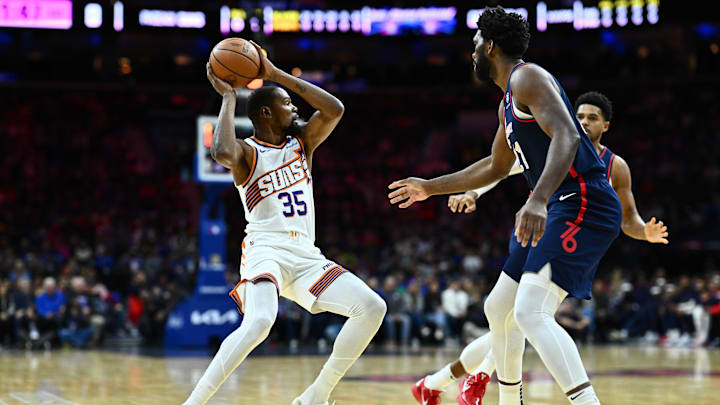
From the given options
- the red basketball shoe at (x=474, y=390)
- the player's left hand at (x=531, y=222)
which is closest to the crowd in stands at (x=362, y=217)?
the red basketball shoe at (x=474, y=390)

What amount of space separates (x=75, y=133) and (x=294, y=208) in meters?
20.5

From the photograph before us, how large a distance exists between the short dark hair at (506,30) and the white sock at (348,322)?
1518mm

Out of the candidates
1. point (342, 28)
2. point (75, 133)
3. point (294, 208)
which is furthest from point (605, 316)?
point (75, 133)

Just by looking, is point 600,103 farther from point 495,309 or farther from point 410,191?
point 495,309

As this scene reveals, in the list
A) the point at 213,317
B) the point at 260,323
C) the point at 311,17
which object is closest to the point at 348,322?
the point at 260,323

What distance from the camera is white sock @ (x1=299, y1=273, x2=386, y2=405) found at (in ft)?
15.7

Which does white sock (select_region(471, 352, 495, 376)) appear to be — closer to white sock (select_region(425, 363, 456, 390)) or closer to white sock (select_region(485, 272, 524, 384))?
white sock (select_region(425, 363, 456, 390))

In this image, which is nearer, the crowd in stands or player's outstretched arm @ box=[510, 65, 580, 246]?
player's outstretched arm @ box=[510, 65, 580, 246]

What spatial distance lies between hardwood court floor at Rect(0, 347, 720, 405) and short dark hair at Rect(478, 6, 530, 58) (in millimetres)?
2963

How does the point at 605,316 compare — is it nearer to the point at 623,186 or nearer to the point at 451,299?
the point at 451,299

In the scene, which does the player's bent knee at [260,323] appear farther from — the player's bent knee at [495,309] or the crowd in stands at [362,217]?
the crowd in stands at [362,217]

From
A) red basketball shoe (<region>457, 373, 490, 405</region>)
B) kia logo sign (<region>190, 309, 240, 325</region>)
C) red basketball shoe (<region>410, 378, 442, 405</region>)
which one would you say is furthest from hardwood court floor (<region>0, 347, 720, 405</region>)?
red basketball shoe (<region>457, 373, 490, 405</region>)

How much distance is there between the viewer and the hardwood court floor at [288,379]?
6488 mm

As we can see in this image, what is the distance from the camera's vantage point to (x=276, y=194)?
15.9 feet
